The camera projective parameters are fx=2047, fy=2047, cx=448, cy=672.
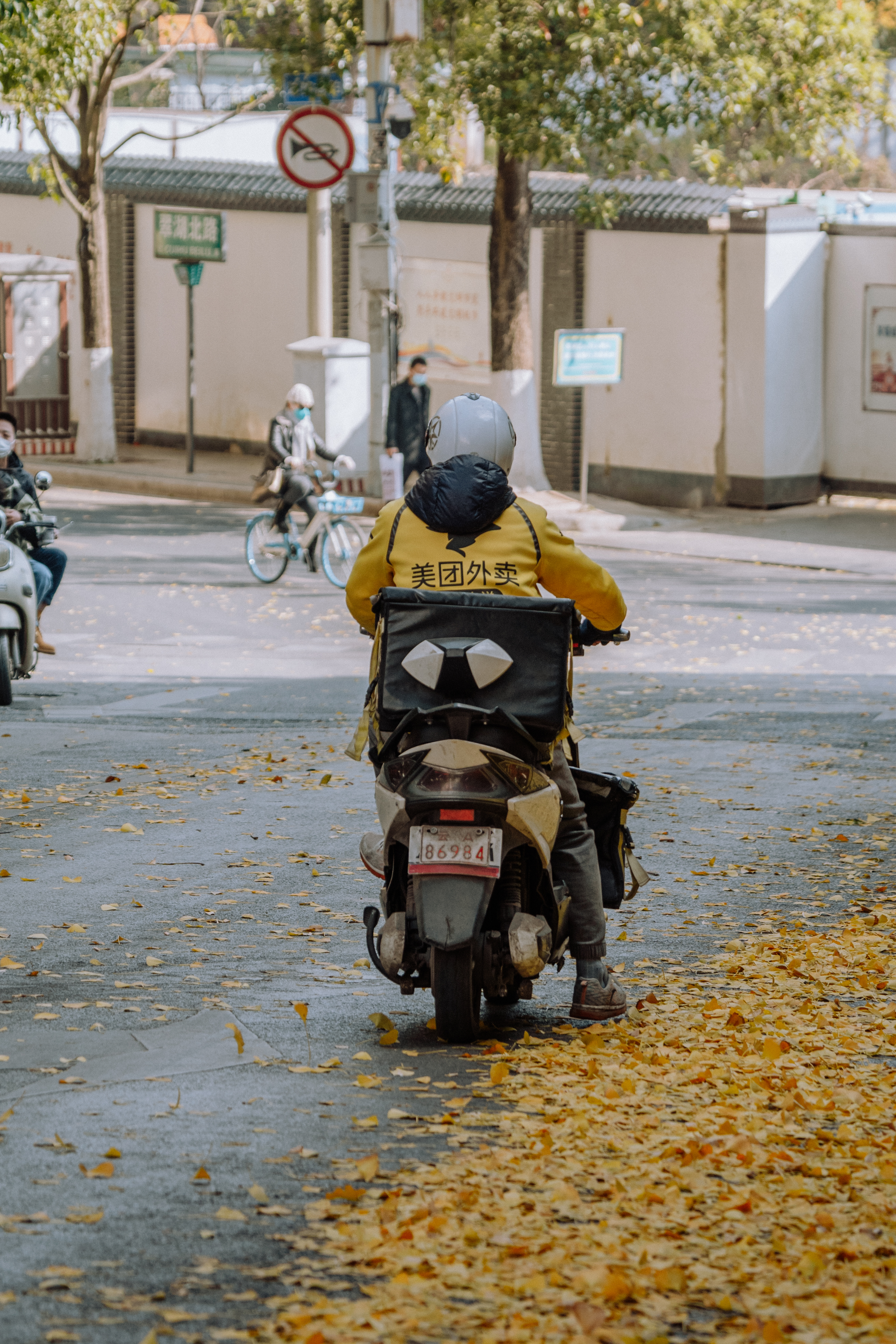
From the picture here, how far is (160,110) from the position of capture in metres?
48.3

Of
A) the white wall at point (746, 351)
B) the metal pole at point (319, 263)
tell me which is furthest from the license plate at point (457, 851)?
the metal pole at point (319, 263)

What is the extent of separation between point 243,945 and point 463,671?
180cm

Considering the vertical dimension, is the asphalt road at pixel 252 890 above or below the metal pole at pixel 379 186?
below

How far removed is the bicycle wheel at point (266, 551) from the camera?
703 inches

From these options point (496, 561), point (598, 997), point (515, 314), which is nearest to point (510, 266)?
point (515, 314)

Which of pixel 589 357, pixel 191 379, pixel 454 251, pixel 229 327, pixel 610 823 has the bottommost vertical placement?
pixel 610 823

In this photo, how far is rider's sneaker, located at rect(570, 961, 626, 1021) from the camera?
19.5ft

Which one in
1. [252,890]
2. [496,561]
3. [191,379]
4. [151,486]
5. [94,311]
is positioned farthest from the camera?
[94,311]

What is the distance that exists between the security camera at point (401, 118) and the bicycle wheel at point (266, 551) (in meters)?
5.60

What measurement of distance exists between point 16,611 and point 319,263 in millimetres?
15209

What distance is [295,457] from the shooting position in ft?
58.7

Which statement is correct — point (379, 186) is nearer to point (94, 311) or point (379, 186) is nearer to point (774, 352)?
point (774, 352)

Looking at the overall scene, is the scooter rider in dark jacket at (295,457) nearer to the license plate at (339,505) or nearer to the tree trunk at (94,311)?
the license plate at (339,505)

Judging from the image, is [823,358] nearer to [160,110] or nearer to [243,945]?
[243,945]
